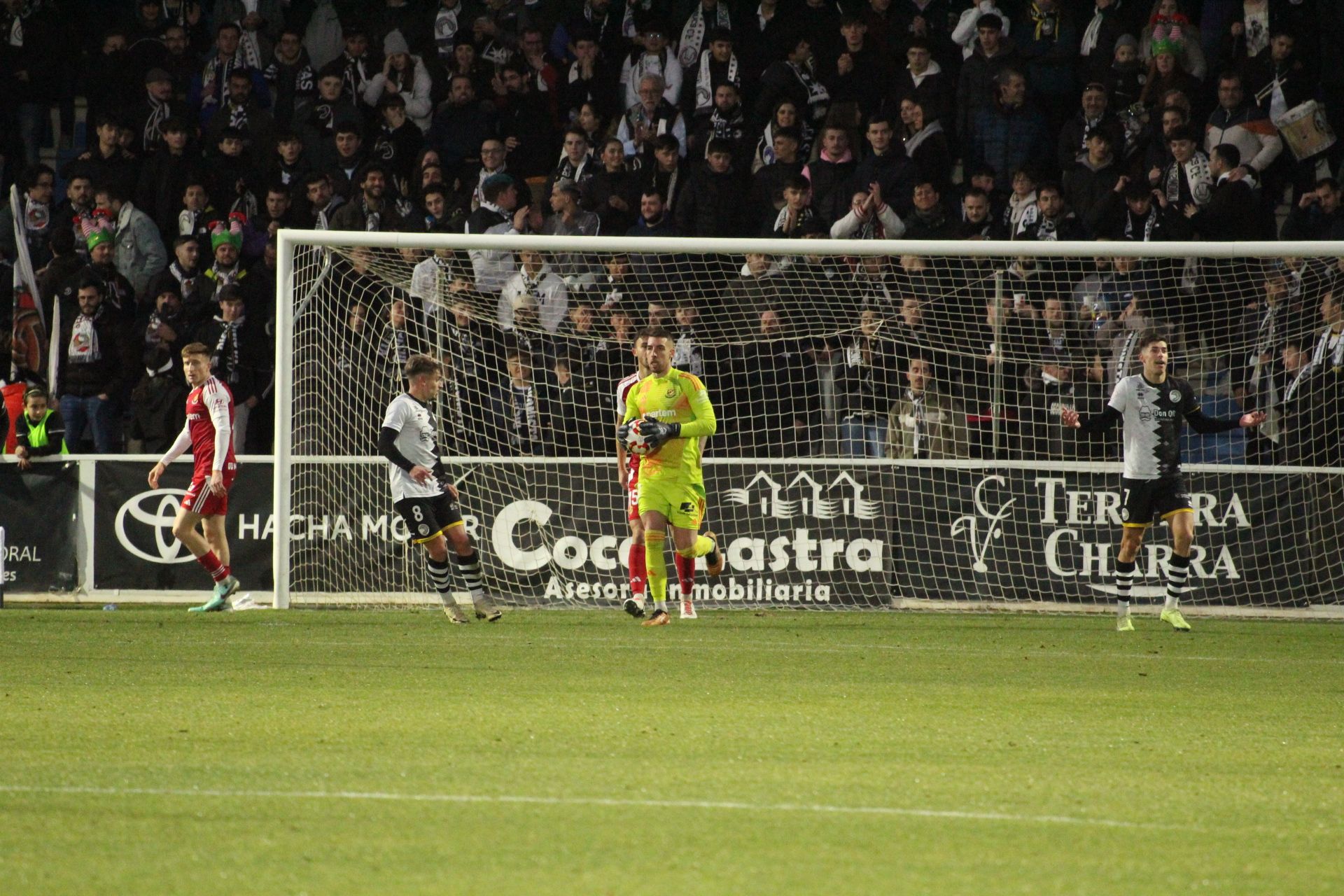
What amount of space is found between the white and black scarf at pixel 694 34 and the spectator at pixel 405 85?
2803 mm

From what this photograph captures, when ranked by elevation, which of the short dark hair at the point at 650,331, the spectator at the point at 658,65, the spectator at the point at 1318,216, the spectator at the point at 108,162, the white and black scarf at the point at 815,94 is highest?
the spectator at the point at 658,65

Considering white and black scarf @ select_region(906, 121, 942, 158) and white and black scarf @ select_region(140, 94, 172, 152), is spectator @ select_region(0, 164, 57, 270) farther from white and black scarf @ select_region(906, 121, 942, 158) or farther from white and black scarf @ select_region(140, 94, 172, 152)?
white and black scarf @ select_region(906, 121, 942, 158)

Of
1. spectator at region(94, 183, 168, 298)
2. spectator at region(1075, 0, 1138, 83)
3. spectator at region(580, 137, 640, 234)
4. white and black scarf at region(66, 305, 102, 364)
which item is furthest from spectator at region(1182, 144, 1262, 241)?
white and black scarf at region(66, 305, 102, 364)

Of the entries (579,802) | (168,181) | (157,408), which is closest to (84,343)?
(157,408)

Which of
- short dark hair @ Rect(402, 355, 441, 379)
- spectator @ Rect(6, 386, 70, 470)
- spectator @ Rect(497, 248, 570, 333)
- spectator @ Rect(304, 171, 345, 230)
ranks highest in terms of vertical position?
spectator @ Rect(304, 171, 345, 230)

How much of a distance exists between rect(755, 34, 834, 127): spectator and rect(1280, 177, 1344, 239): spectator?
4528 millimetres

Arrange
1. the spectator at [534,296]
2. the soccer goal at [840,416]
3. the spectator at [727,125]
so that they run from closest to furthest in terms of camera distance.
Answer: the soccer goal at [840,416] < the spectator at [534,296] < the spectator at [727,125]

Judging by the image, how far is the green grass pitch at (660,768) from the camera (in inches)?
176

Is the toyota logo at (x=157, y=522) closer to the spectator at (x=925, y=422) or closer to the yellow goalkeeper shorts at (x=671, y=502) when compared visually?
the yellow goalkeeper shorts at (x=671, y=502)

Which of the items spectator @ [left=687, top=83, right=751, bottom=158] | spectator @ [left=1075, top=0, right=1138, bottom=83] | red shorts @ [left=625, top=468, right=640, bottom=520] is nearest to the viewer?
red shorts @ [left=625, top=468, right=640, bottom=520]

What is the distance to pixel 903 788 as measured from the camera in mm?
5621

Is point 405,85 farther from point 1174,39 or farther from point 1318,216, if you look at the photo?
point 1318,216

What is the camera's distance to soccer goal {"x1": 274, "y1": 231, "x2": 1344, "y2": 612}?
1355 cm

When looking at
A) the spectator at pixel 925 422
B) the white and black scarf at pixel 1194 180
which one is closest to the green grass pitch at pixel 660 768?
the spectator at pixel 925 422
